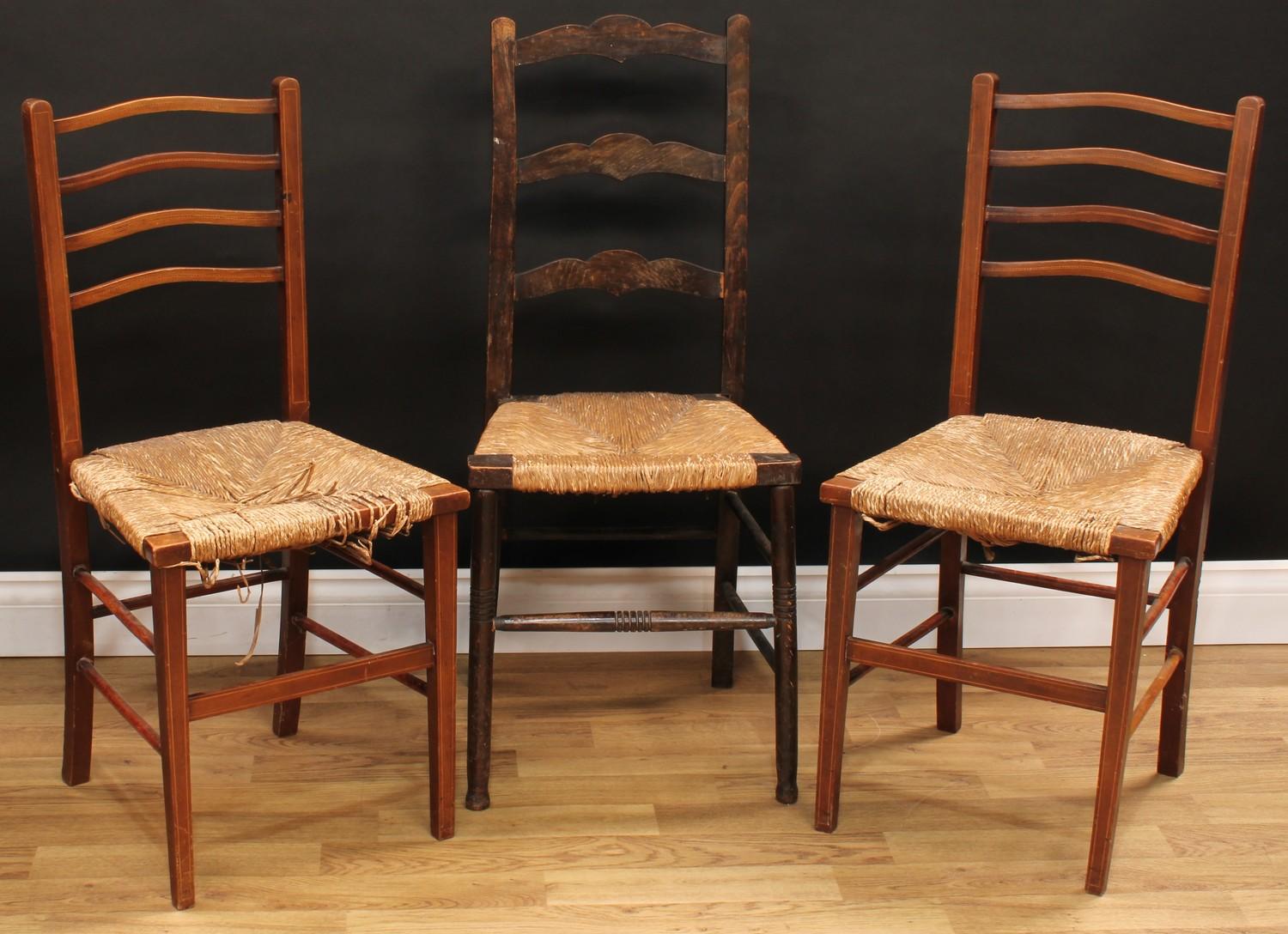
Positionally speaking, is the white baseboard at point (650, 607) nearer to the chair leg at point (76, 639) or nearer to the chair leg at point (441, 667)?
the chair leg at point (76, 639)

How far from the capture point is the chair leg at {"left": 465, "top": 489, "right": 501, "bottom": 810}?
1.96 metres

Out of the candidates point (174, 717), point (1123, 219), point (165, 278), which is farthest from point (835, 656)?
point (165, 278)

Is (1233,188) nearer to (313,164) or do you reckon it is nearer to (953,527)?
(953,527)

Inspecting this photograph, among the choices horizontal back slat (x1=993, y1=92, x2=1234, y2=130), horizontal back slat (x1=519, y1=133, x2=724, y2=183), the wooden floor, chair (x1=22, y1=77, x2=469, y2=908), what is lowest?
the wooden floor

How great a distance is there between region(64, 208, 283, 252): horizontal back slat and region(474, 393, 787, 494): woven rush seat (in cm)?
44

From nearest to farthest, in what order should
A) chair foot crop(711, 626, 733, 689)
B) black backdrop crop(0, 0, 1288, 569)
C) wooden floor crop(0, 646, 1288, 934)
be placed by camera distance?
wooden floor crop(0, 646, 1288, 934)
black backdrop crop(0, 0, 1288, 569)
chair foot crop(711, 626, 733, 689)

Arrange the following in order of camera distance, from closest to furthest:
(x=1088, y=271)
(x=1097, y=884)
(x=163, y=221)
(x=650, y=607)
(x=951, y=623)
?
(x=1097, y=884) < (x=163, y=221) < (x=1088, y=271) < (x=951, y=623) < (x=650, y=607)

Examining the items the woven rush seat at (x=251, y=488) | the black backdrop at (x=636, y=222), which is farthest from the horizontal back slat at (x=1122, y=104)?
the woven rush seat at (x=251, y=488)

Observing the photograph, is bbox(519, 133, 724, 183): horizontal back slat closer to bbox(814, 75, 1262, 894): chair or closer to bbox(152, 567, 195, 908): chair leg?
bbox(814, 75, 1262, 894): chair

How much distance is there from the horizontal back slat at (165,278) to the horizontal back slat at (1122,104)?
1.09 meters

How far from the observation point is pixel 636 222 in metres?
2.37

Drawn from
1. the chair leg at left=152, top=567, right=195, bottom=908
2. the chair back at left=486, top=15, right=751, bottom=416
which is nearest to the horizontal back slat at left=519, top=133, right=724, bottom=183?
the chair back at left=486, top=15, right=751, bottom=416

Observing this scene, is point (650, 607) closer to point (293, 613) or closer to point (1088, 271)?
point (293, 613)

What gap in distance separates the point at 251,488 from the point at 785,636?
78 cm
